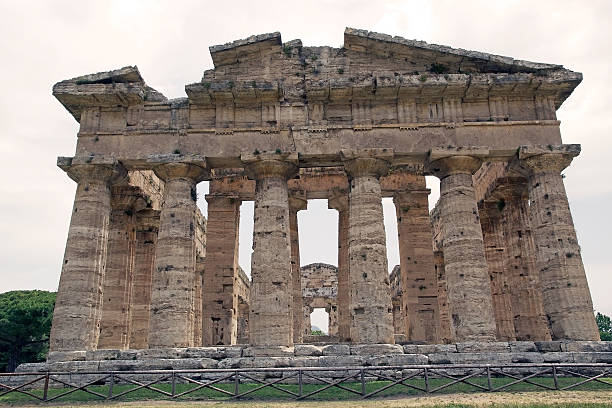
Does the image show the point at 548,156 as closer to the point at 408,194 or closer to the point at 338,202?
the point at 408,194

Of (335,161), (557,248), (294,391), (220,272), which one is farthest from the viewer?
(220,272)

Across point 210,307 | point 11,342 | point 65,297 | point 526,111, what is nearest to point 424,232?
point 526,111

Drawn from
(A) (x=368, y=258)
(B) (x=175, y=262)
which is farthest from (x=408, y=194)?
(B) (x=175, y=262)

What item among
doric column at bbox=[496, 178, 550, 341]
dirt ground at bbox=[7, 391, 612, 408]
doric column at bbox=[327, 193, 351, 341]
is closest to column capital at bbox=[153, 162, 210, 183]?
doric column at bbox=[327, 193, 351, 341]

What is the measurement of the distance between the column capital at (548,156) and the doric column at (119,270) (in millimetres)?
15717

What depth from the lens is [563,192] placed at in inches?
720

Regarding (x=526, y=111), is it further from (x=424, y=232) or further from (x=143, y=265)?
(x=143, y=265)

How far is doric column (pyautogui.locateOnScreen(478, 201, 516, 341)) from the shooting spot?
22.5 metres

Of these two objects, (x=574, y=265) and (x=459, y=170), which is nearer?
(x=574, y=265)

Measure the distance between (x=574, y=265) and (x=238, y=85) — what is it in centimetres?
1326

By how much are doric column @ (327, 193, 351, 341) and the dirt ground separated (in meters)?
9.67

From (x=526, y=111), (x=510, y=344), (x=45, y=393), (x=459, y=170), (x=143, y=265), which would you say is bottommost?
(x=45, y=393)

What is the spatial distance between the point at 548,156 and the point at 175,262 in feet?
44.8

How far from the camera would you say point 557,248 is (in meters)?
17.5
